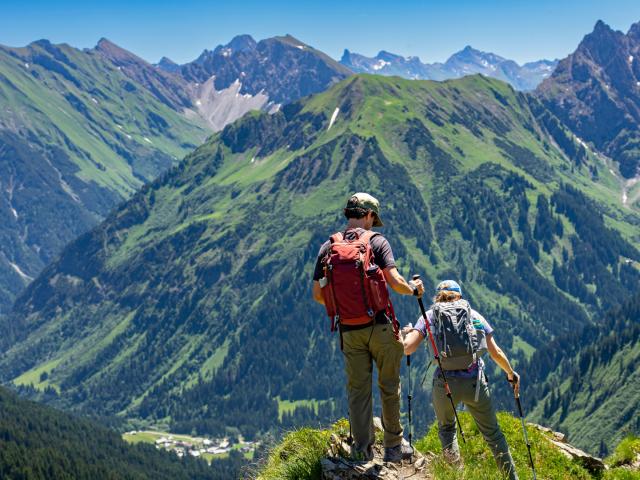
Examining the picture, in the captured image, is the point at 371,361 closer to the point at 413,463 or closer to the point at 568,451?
the point at 413,463

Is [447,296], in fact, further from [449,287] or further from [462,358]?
[462,358]

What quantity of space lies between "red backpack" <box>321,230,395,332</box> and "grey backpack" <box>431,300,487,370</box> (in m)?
1.76

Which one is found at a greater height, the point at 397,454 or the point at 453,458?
the point at 397,454

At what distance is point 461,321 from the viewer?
19609 mm

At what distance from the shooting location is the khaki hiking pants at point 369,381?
18.9m

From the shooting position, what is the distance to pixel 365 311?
18344mm

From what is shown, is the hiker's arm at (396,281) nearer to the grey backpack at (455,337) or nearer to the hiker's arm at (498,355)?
the grey backpack at (455,337)

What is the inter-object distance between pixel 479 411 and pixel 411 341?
2.85 m

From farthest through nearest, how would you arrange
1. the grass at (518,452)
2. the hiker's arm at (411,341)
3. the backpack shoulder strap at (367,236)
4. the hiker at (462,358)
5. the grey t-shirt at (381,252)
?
the grass at (518,452) → the hiker's arm at (411,341) → the hiker at (462,358) → the backpack shoulder strap at (367,236) → the grey t-shirt at (381,252)

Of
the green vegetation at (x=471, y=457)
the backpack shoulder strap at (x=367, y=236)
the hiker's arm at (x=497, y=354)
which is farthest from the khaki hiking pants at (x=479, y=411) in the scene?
the backpack shoulder strap at (x=367, y=236)

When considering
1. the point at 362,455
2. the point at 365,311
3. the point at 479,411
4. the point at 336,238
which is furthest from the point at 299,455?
the point at 336,238

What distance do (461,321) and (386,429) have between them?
3.68 metres

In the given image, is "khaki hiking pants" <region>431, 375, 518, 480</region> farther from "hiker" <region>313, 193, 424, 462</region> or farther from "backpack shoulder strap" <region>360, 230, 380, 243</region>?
"backpack shoulder strap" <region>360, 230, 380, 243</region>

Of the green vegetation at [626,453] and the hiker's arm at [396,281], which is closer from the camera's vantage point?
the hiker's arm at [396,281]
